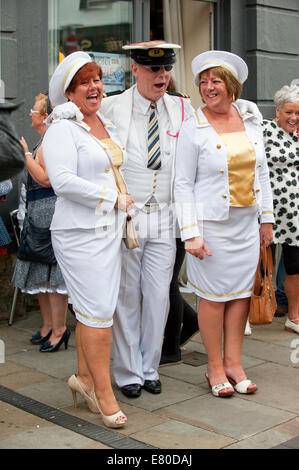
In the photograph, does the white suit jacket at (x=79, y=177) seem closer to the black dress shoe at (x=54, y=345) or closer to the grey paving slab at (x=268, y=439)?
the grey paving slab at (x=268, y=439)

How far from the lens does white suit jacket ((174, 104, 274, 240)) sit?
4609 mm

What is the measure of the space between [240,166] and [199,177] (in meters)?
0.27

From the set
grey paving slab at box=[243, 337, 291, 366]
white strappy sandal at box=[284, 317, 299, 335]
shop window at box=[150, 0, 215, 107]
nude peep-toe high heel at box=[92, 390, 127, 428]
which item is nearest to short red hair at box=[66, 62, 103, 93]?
nude peep-toe high heel at box=[92, 390, 127, 428]

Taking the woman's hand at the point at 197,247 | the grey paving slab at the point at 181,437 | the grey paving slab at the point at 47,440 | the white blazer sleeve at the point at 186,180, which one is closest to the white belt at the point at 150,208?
the white blazer sleeve at the point at 186,180

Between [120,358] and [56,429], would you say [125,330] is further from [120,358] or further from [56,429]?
[56,429]

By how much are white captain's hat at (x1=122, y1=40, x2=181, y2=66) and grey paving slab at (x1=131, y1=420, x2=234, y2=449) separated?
2.19 meters

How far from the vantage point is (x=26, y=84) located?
679 cm

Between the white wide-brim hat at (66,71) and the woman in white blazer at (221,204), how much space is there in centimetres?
82

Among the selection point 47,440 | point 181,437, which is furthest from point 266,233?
point 47,440

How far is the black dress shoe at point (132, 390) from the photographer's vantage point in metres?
4.73

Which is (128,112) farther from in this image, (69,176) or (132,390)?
(132,390)

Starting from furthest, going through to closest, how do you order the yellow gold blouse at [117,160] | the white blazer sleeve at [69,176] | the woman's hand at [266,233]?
the woman's hand at [266,233] < the yellow gold blouse at [117,160] < the white blazer sleeve at [69,176]

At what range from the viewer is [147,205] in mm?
4723
